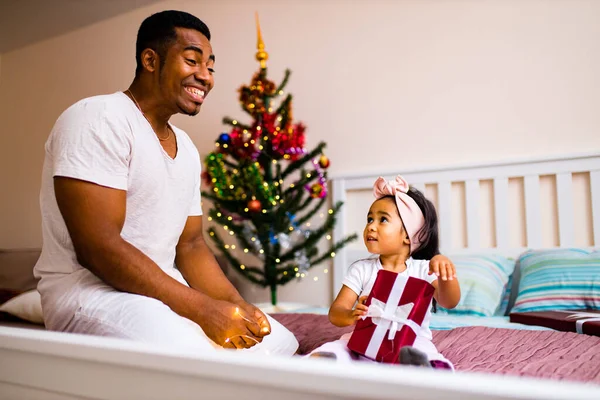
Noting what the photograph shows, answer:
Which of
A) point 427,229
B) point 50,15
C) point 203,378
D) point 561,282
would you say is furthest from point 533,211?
point 50,15

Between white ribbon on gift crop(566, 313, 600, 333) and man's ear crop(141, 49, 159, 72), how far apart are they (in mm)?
1261

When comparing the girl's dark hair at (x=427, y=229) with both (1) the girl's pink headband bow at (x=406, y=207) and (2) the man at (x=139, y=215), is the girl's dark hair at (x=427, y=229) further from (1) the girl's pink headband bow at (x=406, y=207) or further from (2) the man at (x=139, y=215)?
(2) the man at (x=139, y=215)

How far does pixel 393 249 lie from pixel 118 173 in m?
0.57

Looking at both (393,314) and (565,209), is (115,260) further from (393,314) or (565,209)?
(565,209)

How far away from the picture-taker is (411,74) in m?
2.56

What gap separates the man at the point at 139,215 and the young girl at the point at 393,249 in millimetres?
162

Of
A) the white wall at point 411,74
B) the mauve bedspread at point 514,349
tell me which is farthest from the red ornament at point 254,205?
the mauve bedspread at point 514,349

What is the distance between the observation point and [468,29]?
2430 mm

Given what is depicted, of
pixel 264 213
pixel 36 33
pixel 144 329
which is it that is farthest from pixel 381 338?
pixel 36 33

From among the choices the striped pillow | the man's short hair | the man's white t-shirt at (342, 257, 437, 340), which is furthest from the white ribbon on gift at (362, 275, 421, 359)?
the striped pillow

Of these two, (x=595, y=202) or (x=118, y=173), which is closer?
(x=118, y=173)

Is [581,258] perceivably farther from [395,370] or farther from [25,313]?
→ [25,313]

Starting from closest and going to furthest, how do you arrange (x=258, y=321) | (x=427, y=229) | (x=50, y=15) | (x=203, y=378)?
(x=203, y=378), (x=258, y=321), (x=427, y=229), (x=50, y=15)

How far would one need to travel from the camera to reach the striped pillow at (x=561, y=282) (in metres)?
1.76
